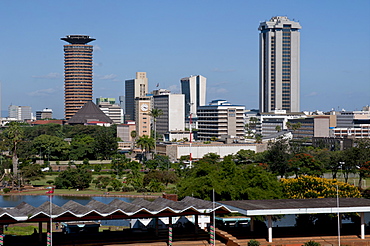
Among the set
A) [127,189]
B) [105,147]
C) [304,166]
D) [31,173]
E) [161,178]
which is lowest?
[127,189]

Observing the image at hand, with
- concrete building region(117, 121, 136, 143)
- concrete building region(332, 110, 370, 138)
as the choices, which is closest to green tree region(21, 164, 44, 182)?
concrete building region(117, 121, 136, 143)

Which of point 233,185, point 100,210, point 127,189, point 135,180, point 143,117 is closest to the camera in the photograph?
point 100,210

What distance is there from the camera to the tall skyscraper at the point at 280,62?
18038cm

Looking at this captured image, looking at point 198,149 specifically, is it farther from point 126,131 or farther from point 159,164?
point 126,131

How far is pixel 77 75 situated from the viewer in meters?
197

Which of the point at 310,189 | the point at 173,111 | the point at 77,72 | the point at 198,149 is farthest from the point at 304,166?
the point at 77,72

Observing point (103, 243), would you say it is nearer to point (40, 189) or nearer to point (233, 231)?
point (233, 231)

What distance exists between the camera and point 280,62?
180 m

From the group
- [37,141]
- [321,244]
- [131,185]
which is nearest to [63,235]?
[321,244]

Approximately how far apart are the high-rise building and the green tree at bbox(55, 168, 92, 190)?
12560cm

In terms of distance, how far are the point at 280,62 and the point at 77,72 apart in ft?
215

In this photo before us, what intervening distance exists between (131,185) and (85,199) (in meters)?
9.37

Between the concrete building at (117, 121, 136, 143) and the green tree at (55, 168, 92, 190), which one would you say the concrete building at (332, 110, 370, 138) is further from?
the green tree at (55, 168, 92, 190)

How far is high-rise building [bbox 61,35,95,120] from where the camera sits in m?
196
